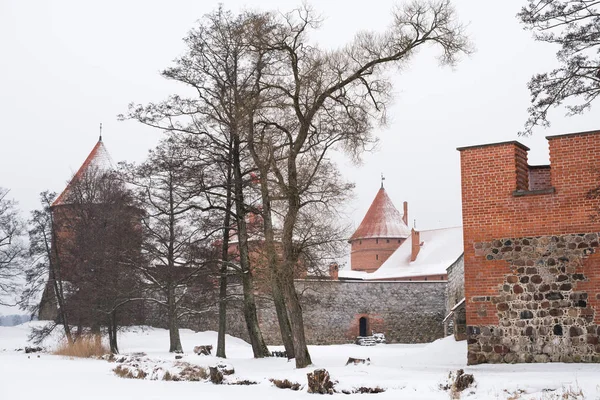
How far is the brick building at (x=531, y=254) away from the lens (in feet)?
51.6

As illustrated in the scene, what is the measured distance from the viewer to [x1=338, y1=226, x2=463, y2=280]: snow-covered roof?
5562 cm

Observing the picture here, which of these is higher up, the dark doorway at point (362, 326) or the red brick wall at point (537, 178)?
the red brick wall at point (537, 178)

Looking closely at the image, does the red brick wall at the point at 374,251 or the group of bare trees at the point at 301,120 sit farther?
the red brick wall at the point at 374,251

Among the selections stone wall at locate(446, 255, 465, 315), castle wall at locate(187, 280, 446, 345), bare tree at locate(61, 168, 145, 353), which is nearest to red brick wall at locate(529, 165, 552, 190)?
stone wall at locate(446, 255, 465, 315)

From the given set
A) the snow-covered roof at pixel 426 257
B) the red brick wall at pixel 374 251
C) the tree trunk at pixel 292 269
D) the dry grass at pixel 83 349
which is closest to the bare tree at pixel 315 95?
the tree trunk at pixel 292 269

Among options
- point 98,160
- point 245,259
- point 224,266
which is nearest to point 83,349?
point 224,266

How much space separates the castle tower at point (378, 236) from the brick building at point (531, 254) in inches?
1890

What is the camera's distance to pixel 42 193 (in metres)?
35.3

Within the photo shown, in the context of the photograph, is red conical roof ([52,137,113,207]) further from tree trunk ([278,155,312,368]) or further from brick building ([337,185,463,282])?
tree trunk ([278,155,312,368])

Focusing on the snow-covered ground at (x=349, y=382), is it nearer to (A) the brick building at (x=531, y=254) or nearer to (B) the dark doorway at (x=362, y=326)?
(A) the brick building at (x=531, y=254)

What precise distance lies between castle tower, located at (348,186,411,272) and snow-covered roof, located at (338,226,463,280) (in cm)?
399

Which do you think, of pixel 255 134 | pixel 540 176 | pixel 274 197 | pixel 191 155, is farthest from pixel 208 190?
pixel 540 176

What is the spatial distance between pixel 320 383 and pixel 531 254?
19.9ft

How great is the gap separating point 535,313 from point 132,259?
615 inches
